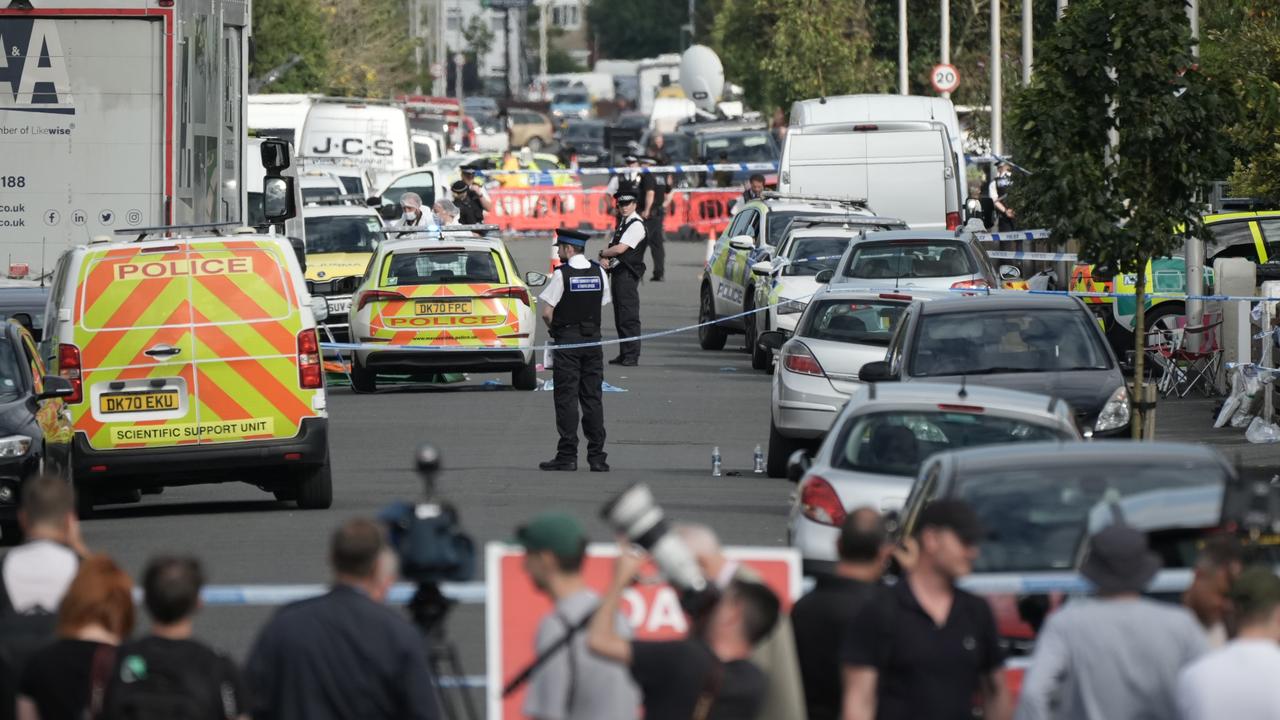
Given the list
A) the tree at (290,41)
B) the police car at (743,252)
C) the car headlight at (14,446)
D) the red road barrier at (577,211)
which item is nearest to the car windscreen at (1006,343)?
the car headlight at (14,446)

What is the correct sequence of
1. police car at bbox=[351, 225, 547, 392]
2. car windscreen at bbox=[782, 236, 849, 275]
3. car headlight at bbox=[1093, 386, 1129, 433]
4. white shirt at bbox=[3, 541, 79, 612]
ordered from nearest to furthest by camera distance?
white shirt at bbox=[3, 541, 79, 612] < car headlight at bbox=[1093, 386, 1129, 433] < police car at bbox=[351, 225, 547, 392] < car windscreen at bbox=[782, 236, 849, 275]

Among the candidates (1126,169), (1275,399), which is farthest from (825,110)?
(1126,169)

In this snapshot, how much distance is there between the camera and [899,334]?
56.3ft

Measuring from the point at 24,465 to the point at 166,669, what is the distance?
28.2ft

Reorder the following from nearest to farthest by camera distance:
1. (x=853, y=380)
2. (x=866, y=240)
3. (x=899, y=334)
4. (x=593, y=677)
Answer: (x=593, y=677) → (x=899, y=334) → (x=853, y=380) → (x=866, y=240)

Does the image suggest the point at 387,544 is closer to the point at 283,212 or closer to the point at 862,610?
the point at 862,610

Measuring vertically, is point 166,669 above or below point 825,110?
below

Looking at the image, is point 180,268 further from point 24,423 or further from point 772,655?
point 772,655

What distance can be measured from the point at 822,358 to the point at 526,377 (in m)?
6.54

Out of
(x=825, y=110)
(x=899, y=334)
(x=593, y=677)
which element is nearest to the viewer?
(x=593, y=677)

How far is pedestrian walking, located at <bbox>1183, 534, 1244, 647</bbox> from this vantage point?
7.30 m

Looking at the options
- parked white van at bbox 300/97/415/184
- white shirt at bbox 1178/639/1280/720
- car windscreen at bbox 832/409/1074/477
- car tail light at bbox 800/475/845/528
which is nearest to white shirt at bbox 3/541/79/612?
white shirt at bbox 1178/639/1280/720

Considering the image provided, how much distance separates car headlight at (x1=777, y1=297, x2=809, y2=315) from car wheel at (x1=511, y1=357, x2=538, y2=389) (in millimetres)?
2679

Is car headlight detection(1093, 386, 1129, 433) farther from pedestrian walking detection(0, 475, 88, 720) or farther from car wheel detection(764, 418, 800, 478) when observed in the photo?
pedestrian walking detection(0, 475, 88, 720)
